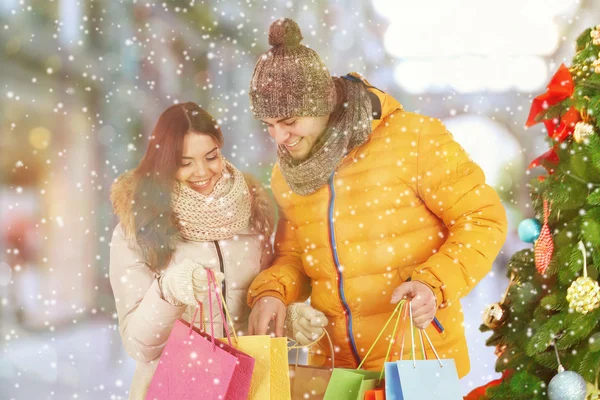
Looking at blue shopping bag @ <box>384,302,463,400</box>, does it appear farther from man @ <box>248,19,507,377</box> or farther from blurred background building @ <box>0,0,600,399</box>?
blurred background building @ <box>0,0,600,399</box>

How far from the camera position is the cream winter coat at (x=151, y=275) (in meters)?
1.57

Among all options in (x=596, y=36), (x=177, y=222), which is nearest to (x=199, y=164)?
(x=177, y=222)

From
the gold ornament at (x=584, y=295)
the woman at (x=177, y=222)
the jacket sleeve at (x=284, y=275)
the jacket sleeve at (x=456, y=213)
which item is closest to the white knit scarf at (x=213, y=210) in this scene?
the woman at (x=177, y=222)

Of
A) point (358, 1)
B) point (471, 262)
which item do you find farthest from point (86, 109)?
point (471, 262)

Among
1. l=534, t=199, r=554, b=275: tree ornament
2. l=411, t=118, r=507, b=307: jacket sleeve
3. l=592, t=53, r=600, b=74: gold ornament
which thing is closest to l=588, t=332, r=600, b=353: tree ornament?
l=534, t=199, r=554, b=275: tree ornament

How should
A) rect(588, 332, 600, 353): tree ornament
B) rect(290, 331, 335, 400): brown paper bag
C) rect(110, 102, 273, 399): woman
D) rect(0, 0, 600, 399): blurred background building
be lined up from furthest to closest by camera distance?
rect(0, 0, 600, 399): blurred background building → rect(110, 102, 273, 399): woman → rect(290, 331, 335, 400): brown paper bag → rect(588, 332, 600, 353): tree ornament

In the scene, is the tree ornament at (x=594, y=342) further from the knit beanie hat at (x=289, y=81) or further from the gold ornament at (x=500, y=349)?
the knit beanie hat at (x=289, y=81)

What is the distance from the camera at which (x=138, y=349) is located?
160 cm

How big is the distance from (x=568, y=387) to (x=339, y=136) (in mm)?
→ 752

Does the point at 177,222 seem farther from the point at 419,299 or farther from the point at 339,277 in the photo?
the point at 419,299

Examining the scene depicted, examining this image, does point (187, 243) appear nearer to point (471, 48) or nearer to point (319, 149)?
point (319, 149)

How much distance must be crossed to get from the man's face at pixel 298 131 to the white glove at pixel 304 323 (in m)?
0.38

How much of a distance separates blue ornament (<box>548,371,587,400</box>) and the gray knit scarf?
0.69 metres

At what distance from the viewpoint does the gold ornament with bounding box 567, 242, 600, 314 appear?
1321mm
